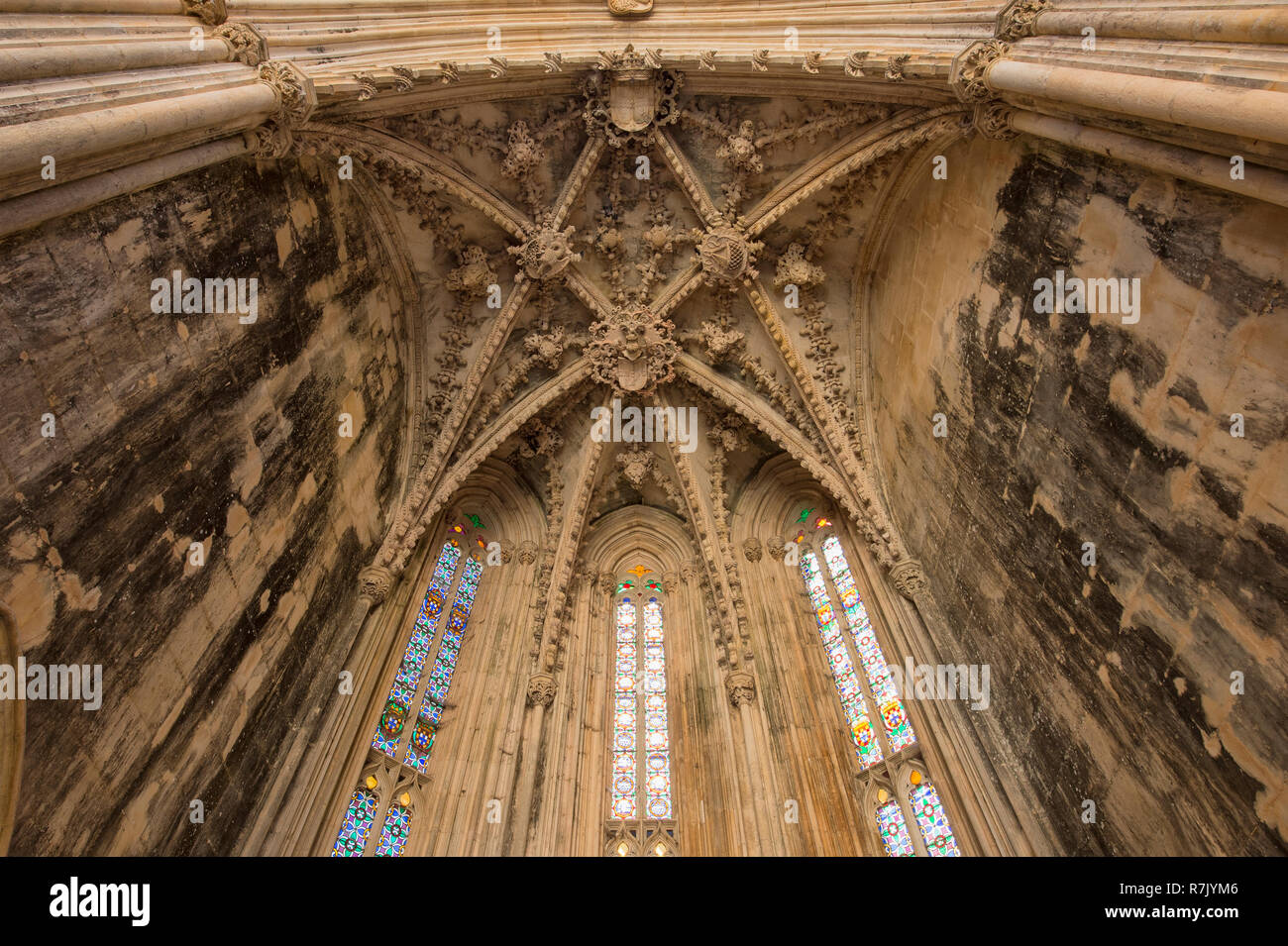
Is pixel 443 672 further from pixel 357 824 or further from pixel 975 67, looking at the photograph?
pixel 975 67

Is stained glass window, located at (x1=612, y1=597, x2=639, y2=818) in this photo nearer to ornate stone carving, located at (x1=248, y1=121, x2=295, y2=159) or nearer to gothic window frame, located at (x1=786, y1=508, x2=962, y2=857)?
gothic window frame, located at (x1=786, y1=508, x2=962, y2=857)

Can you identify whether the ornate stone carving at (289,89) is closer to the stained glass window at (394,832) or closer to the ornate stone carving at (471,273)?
the ornate stone carving at (471,273)

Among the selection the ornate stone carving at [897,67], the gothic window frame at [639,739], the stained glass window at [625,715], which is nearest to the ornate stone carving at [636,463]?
the gothic window frame at [639,739]

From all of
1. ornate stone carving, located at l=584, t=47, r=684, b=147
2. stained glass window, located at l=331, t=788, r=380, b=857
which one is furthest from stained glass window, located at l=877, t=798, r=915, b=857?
ornate stone carving, located at l=584, t=47, r=684, b=147


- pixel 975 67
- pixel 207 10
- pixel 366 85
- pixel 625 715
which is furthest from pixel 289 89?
pixel 625 715

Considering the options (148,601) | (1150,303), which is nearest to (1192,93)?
(1150,303)

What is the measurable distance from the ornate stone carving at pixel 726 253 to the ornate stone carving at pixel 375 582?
6399 mm

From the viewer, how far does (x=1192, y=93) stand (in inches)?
267

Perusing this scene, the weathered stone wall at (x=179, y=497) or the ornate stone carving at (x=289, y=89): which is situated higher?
the ornate stone carving at (x=289, y=89)

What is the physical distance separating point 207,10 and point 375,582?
21.8 feet

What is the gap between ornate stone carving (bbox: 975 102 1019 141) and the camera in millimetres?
9555

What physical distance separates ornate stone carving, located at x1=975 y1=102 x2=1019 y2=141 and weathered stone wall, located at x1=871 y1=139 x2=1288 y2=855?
0.47 m

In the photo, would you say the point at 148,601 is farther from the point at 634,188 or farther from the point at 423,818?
the point at 634,188

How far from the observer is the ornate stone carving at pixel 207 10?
30.0ft
